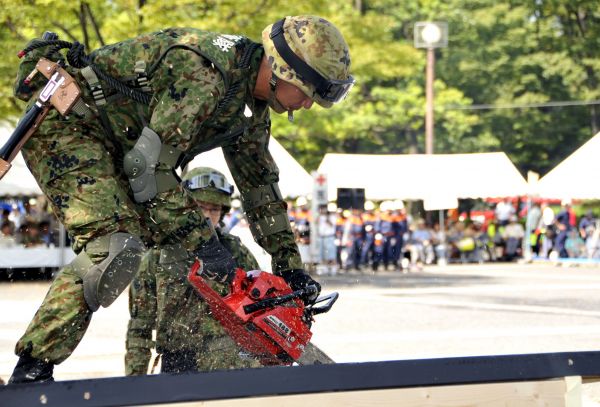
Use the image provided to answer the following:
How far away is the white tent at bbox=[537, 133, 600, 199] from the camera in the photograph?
84.2 feet

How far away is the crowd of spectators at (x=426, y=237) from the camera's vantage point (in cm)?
2315

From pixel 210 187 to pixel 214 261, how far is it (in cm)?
209

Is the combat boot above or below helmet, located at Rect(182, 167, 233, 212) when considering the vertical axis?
below

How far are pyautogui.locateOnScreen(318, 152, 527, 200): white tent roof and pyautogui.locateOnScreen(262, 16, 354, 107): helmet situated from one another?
2016 centimetres

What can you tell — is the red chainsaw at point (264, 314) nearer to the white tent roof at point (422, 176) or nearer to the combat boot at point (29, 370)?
the combat boot at point (29, 370)

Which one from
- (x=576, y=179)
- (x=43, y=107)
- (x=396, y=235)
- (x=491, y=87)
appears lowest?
(x=396, y=235)

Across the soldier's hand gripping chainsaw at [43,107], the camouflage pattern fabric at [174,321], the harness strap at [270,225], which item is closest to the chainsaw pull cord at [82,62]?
the soldier's hand gripping chainsaw at [43,107]

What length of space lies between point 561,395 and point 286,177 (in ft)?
56.5

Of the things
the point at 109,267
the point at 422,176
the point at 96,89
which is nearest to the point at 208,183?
the point at 96,89

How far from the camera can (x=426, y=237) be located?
87.4ft

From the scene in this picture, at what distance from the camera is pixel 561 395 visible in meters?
3.62

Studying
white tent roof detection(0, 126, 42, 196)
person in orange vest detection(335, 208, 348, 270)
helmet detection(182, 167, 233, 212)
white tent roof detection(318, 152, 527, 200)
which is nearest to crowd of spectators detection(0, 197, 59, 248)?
white tent roof detection(0, 126, 42, 196)

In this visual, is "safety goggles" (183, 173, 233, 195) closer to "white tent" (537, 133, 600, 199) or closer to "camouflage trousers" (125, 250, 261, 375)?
"camouflage trousers" (125, 250, 261, 375)

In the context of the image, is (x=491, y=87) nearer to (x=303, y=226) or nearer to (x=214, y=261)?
(x=303, y=226)
